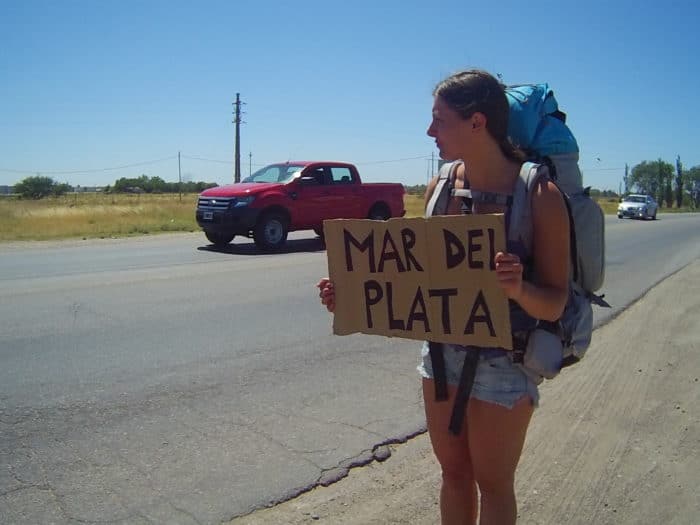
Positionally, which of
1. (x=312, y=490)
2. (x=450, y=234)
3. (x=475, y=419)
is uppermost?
(x=450, y=234)

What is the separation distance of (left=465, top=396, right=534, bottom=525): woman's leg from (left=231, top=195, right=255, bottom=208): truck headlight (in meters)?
12.6

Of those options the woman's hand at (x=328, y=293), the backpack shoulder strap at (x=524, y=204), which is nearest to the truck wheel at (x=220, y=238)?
the woman's hand at (x=328, y=293)

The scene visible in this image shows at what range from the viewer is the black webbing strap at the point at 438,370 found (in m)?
2.08

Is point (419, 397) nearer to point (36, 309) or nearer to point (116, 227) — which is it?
point (36, 309)

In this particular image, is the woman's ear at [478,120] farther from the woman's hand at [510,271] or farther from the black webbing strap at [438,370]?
the black webbing strap at [438,370]

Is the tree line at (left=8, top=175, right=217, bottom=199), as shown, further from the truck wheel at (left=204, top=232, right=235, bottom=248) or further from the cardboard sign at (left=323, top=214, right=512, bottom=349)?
the cardboard sign at (left=323, top=214, right=512, bottom=349)

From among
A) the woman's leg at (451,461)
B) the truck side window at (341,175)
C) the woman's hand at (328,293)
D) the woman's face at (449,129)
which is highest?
the truck side window at (341,175)

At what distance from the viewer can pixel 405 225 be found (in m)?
2.12

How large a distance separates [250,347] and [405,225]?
4.07m

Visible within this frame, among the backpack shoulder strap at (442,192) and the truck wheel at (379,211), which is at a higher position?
the backpack shoulder strap at (442,192)

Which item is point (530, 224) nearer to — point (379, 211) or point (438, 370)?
point (438, 370)

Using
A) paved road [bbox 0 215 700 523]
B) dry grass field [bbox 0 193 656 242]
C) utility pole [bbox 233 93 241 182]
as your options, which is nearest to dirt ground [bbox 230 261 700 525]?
paved road [bbox 0 215 700 523]

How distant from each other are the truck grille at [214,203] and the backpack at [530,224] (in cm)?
1267

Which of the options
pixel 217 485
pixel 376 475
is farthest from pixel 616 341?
pixel 217 485
